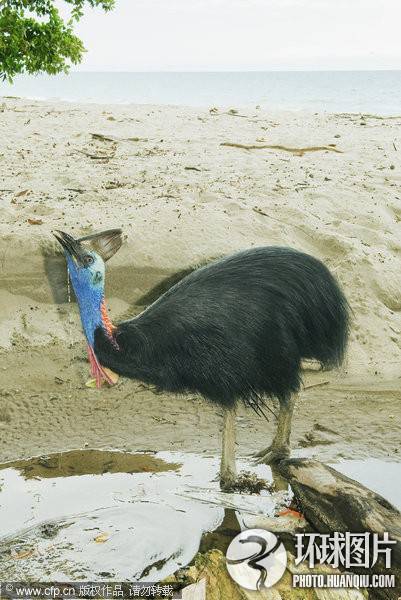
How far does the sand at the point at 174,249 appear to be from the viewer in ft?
16.0

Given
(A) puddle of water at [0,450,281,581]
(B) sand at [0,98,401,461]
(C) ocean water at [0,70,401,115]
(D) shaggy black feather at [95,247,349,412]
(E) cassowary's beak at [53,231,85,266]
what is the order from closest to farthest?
(A) puddle of water at [0,450,281,581], (E) cassowary's beak at [53,231,85,266], (D) shaggy black feather at [95,247,349,412], (B) sand at [0,98,401,461], (C) ocean water at [0,70,401,115]

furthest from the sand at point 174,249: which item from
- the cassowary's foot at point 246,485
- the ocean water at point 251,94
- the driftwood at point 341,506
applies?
the ocean water at point 251,94

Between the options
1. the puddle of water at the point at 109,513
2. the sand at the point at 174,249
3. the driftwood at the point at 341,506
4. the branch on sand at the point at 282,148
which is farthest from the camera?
the branch on sand at the point at 282,148

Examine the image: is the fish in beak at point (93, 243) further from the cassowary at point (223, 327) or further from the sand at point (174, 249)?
the sand at point (174, 249)

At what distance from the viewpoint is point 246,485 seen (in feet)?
13.8

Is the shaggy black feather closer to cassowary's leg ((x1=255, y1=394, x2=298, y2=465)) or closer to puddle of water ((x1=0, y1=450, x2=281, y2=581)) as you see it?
cassowary's leg ((x1=255, y1=394, x2=298, y2=465))

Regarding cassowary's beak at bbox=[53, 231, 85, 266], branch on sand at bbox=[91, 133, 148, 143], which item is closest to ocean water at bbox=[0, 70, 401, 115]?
branch on sand at bbox=[91, 133, 148, 143]

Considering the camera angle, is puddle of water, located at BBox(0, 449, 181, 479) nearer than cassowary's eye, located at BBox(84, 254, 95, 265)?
No

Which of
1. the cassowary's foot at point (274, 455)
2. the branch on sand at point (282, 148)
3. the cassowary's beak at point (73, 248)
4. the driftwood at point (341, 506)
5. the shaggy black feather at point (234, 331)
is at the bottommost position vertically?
the cassowary's foot at point (274, 455)

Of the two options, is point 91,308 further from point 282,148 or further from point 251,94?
point 251,94

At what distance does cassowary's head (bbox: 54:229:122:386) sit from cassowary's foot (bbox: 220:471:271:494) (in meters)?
0.87

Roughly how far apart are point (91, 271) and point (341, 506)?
4.66 ft

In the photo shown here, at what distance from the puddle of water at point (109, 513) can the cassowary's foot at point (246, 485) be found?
0.05m

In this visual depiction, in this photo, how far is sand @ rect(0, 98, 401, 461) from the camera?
4883mm
